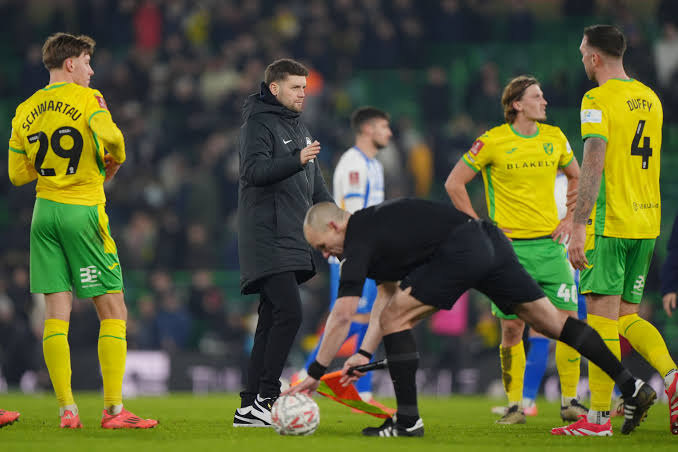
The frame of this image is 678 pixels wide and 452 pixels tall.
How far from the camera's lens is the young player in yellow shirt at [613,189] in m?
6.64

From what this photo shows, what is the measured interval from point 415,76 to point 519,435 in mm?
14050

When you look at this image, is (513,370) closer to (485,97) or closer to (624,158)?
(624,158)

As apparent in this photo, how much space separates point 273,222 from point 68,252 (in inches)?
55.8

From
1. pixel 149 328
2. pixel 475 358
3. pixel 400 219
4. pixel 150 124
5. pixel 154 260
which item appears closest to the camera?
pixel 400 219

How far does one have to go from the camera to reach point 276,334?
22.5 feet

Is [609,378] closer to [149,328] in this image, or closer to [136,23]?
[149,328]

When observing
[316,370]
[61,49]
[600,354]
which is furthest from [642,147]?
[61,49]

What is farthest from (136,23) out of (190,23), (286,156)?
(286,156)

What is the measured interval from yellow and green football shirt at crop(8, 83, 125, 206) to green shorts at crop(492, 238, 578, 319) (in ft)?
10.9

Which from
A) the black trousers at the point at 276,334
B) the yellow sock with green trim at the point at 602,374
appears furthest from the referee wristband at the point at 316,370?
the yellow sock with green trim at the point at 602,374

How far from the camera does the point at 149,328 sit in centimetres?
1497

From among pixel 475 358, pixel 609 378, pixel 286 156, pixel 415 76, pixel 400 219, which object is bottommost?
pixel 475 358

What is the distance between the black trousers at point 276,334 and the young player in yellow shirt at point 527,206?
6.15 ft

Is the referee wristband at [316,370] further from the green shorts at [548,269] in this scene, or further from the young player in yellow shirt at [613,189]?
the green shorts at [548,269]
